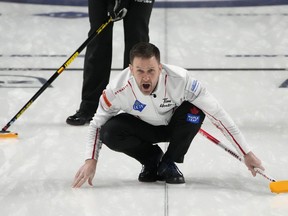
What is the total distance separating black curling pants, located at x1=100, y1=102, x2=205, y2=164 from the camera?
3193 millimetres

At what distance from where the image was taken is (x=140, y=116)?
10.7 ft

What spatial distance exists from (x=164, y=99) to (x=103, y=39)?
1.08m

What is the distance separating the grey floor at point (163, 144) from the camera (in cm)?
306

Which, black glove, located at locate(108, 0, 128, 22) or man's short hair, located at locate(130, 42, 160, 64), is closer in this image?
man's short hair, located at locate(130, 42, 160, 64)

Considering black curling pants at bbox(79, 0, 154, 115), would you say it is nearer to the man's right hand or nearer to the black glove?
the black glove

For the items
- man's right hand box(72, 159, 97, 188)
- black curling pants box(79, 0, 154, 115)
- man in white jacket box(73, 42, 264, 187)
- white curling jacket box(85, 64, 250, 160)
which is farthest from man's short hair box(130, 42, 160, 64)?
black curling pants box(79, 0, 154, 115)

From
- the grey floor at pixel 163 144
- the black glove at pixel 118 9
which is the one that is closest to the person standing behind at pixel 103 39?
the black glove at pixel 118 9

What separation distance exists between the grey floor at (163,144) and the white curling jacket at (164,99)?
0.22 meters

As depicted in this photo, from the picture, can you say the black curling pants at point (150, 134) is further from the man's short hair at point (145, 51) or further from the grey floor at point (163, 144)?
the man's short hair at point (145, 51)

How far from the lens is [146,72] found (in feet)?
9.87

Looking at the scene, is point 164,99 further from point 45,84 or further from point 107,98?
point 45,84

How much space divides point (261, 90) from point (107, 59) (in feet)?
3.34

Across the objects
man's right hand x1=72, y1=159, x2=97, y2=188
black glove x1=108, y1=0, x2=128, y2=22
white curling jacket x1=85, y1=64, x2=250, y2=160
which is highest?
black glove x1=108, y1=0, x2=128, y2=22

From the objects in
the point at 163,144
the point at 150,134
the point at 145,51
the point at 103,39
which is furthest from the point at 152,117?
the point at 103,39
